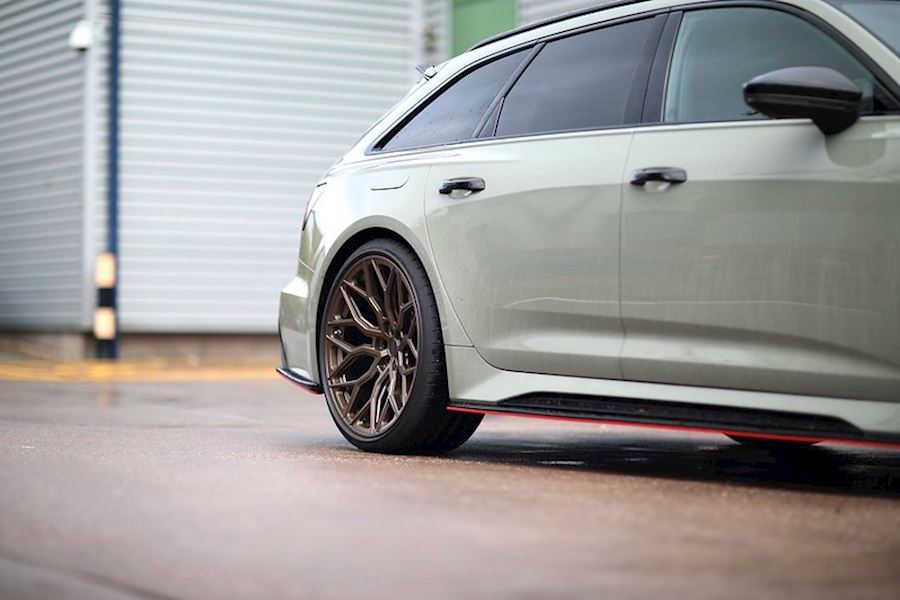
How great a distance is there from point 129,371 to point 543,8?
5777mm

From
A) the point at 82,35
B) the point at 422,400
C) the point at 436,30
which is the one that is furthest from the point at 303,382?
the point at 436,30

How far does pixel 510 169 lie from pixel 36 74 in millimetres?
13372

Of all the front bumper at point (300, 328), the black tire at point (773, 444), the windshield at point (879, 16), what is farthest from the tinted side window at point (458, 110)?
the black tire at point (773, 444)

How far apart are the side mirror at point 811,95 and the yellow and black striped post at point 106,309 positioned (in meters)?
12.9

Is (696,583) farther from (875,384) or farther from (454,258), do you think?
(454,258)

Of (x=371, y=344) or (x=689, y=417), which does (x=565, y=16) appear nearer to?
(x=371, y=344)

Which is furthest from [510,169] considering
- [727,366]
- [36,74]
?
[36,74]

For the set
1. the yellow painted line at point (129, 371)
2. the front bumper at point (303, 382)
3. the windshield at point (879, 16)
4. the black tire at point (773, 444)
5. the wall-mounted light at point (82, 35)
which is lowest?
the yellow painted line at point (129, 371)

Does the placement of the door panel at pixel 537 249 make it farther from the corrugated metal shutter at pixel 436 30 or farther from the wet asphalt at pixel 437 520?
the corrugated metal shutter at pixel 436 30

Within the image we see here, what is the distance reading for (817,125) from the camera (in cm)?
494

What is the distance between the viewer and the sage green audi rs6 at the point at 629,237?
488cm

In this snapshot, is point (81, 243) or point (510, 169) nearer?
point (510, 169)

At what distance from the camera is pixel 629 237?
538 cm

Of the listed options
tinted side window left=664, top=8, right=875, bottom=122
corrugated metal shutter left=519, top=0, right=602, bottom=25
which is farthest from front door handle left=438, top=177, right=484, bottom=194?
corrugated metal shutter left=519, top=0, right=602, bottom=25
